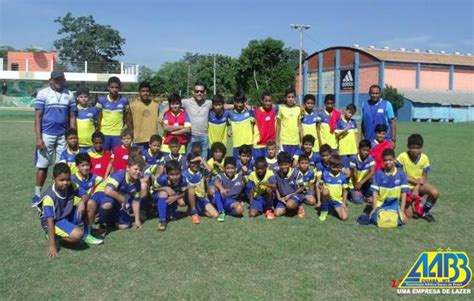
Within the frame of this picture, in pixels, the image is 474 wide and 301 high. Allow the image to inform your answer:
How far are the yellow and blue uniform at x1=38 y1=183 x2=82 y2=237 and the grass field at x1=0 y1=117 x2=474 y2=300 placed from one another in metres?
0.24

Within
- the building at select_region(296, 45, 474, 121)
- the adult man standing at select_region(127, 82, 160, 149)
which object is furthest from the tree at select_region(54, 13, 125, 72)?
the adult man standing at select_region(127, 82, 160, 149)

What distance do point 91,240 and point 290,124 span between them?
3.68 metres

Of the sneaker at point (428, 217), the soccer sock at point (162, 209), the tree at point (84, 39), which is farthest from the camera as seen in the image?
the tree at point (84, 39)

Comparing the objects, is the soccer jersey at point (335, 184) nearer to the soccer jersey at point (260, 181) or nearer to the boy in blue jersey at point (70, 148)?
the soccer jersey at point (260, 181)

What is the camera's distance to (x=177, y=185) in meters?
6.13

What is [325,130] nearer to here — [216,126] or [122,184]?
[216,126]

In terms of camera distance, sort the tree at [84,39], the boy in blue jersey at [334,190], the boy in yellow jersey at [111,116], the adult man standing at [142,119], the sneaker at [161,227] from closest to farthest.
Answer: the sneaker at [161,227] < the boy in blue jersey at [334,190] < the boy in yellow jersey at [111,116] < the adult man standing at [142,119] < the tree at [84,39]

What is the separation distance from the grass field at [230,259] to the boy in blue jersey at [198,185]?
0.30m

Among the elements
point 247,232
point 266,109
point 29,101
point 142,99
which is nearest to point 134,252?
point 247,232

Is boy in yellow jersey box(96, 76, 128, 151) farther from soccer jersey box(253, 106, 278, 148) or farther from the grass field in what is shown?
soccer jersey box(253, 106, 278, 148)

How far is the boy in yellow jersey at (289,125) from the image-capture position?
23.9 ft

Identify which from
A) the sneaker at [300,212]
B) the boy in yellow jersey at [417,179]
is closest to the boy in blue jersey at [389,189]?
the boy in yellow jersey at [417,179]

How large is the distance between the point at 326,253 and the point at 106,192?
8.85ft

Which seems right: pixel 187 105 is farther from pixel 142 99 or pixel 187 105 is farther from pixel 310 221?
pixel 310 221
